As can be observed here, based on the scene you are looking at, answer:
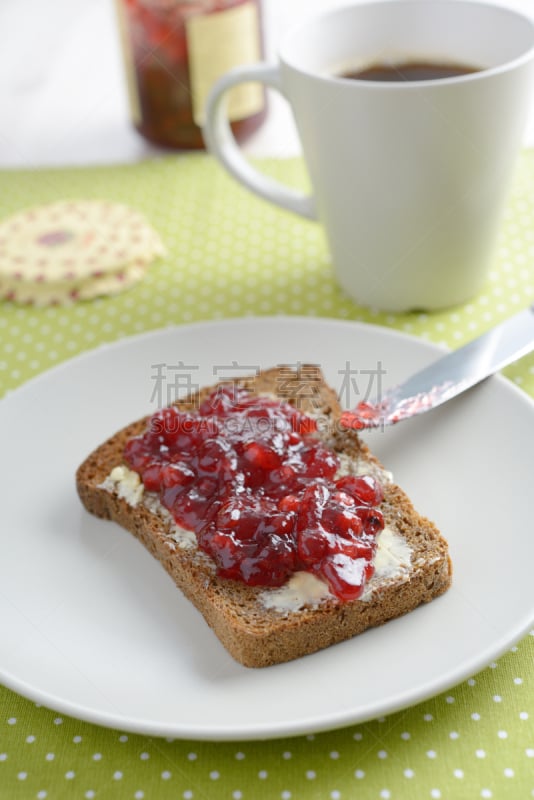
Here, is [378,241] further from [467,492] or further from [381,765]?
[381,765]

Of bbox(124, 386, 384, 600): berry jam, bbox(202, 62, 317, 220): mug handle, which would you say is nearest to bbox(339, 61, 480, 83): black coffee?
bbox(202, 62, 317, 220): mug handle

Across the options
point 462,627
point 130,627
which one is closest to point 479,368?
point 462,627

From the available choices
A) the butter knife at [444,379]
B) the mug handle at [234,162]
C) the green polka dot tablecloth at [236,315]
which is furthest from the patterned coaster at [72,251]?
the butter knife at [444,379]

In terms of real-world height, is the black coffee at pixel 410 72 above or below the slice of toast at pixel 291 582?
above

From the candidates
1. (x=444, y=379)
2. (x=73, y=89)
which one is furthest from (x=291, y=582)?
(x=73, y=89)

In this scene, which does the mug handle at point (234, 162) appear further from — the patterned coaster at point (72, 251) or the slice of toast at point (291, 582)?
the slice of toast at point (291, 582)
